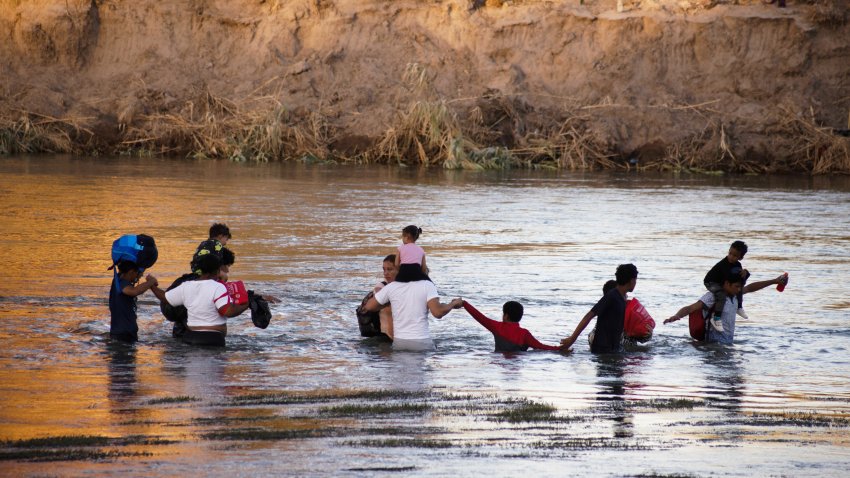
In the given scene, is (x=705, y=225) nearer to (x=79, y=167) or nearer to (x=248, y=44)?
(x=79, y=167)

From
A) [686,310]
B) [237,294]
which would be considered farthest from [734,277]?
[237,294]

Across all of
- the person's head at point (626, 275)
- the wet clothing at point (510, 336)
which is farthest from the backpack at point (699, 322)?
the wet clothing at point (510, 336)

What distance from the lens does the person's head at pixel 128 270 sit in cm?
1079

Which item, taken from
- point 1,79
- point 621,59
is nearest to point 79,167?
point 1,79

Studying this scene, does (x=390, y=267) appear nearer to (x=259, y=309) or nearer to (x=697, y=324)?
(x=259, y=309)

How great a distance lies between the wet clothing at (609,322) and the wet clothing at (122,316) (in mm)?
4045

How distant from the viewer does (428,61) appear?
4000 cm

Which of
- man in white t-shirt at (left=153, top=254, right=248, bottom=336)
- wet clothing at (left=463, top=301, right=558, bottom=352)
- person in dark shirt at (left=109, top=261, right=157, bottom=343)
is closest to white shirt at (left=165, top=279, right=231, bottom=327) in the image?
man in white t-shirt at (left=153, top=254, right=248, bottom=336)

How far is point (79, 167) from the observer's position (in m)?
31.3

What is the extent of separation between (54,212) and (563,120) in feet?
65.6

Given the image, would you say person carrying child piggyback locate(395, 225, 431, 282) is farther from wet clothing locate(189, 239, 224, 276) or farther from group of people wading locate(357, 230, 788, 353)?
wet clothing locate(189, 239, 224, 276)

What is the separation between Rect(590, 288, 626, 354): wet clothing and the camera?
36.8 feet

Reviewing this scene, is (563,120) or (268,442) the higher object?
(563,120)

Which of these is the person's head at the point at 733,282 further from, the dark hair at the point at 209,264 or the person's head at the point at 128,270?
the person's head at the point at 128,270
